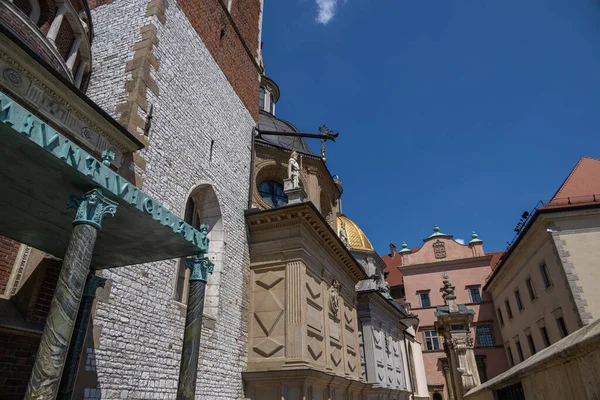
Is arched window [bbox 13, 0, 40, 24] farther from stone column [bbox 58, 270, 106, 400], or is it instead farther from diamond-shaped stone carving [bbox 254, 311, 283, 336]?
diamond-shaped stone carving [bbox 254, 311, 283, 336]

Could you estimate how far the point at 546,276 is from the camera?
24.8 metres

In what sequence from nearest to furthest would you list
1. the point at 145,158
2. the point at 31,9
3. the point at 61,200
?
the point at 61,200 → the point at 31,9 → the point at 145,158

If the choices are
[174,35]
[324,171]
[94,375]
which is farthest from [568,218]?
[94,375]

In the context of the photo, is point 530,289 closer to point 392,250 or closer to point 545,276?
point 545,276

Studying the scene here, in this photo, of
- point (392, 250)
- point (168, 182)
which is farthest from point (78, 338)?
point (392, 250)

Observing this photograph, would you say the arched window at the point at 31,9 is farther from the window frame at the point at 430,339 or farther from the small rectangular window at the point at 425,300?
the small rectangular window at the point at 425,300

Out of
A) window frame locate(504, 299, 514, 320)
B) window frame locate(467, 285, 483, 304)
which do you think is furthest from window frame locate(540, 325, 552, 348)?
window frame locate(467, 285, 483, 304)

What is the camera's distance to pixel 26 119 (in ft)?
14.0

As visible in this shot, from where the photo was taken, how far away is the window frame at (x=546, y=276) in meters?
23.9

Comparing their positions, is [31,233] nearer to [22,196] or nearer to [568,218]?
[22,196]

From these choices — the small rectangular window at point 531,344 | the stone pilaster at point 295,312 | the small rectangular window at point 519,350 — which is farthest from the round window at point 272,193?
the small rectangular window at point 519,350

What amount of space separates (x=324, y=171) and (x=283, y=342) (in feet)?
40.7

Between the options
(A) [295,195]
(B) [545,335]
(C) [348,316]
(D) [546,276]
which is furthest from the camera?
(B) [545,335]

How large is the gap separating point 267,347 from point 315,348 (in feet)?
5.73
